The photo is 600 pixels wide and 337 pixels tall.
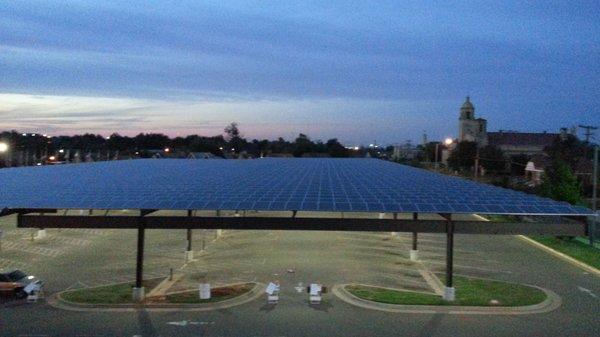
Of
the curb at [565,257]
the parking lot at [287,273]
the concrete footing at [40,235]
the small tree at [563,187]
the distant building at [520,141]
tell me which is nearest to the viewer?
the parking lot at [287,273]

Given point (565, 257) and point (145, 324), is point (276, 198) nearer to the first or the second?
point (145, 324)

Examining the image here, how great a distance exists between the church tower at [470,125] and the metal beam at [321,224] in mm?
77932

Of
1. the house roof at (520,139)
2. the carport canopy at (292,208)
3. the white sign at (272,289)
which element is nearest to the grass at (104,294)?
the carport canopy at (292,208)

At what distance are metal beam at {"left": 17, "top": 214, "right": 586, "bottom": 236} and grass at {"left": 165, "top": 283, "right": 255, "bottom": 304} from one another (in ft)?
7.91

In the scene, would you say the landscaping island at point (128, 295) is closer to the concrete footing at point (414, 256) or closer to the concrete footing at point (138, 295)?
the concrete footing at point (138, 295)

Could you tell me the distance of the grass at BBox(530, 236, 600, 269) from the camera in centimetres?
2083

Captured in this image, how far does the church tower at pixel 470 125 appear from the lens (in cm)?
8906

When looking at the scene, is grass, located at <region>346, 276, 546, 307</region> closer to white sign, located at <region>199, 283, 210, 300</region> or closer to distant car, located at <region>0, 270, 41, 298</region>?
white sign, located at <region>199, 283, 210, 300</region>

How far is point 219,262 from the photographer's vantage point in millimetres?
20625

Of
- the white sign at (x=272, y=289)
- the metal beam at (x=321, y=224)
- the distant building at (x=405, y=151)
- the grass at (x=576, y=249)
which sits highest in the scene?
the distant building at (x=405, y=151)

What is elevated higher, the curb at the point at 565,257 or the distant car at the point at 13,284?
the curb at the point at 565,257

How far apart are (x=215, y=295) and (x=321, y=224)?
14.4 ft

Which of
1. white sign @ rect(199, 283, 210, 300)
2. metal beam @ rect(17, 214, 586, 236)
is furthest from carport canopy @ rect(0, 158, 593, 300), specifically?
white sign @ rect(199, 283, 210, 300)

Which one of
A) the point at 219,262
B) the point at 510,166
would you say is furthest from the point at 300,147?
the point at 219,262
